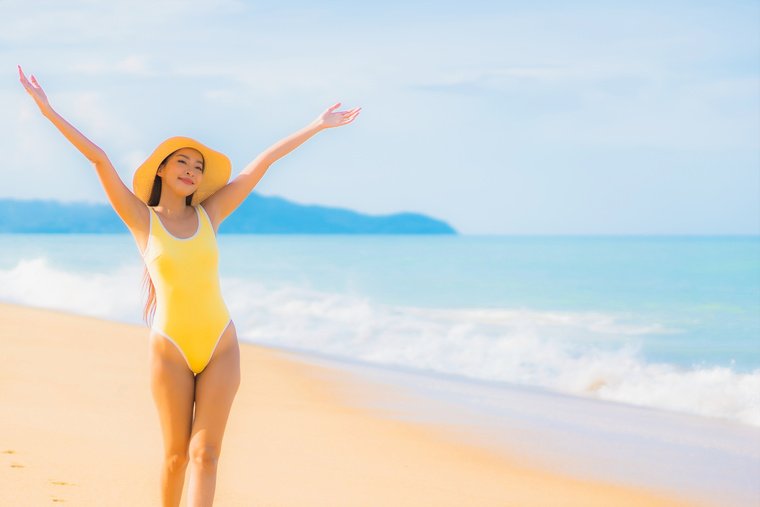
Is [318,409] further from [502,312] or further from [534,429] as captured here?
[502,312]

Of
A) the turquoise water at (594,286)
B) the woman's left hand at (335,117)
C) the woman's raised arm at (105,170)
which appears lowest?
the woman's raised arm at (105,170)

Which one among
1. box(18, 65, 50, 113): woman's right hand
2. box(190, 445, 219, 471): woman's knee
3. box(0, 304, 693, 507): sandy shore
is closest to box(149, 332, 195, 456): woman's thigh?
box(190, 445, 219, 471): woman's knee

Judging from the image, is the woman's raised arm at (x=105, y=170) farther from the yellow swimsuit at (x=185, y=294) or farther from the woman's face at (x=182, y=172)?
the woman's face at (x=182, y=172)

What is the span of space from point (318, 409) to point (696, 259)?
4230 centimetres

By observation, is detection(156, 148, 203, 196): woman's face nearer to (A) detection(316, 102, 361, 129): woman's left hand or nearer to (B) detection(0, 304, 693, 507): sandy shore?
(A) detection(316, 102, 361, 129): woman's left hand

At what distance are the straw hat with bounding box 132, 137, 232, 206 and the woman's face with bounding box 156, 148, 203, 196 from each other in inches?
1.1

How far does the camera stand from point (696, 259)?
4488cm

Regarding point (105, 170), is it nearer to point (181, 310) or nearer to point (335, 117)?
point (181, 310)

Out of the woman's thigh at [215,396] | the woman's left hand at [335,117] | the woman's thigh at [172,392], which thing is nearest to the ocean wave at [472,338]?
the woman's left hand at [335,117]

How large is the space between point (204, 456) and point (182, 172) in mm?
1215

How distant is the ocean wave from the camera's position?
33.0ft

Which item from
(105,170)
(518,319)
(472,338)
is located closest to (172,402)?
(105,170)

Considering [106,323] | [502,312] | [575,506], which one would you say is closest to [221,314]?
[575,506]

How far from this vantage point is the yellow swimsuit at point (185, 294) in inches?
126
